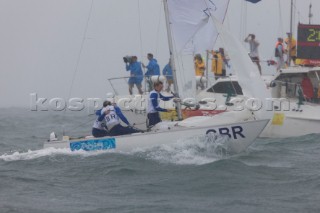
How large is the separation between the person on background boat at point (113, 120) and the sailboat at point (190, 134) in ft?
1.65

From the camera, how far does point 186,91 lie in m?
15.8

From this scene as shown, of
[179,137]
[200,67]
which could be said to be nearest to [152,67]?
[200,67]

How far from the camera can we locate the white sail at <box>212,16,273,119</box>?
13891 millimetres

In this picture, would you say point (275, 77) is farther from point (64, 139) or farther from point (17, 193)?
point (17, 193)

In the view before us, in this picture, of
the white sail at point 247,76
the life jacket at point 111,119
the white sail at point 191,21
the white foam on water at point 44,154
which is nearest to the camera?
the white sail at point 247,76

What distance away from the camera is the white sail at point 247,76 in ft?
45.6

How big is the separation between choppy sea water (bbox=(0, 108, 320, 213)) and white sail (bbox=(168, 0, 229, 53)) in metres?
2.55

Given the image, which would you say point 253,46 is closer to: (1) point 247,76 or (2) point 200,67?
(2) point 200,67

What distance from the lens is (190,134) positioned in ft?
45.8

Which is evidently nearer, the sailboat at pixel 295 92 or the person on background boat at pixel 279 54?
the sailboat at pixel 295 92

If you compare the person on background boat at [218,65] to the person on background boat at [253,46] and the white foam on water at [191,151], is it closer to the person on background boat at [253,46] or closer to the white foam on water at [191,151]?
the person on background boat at [253,46]

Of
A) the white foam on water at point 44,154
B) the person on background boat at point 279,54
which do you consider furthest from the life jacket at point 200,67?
the white foam on water at point 44,154

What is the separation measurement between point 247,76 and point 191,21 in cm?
210

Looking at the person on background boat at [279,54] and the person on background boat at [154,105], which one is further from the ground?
the person on background boat at [279,54]
